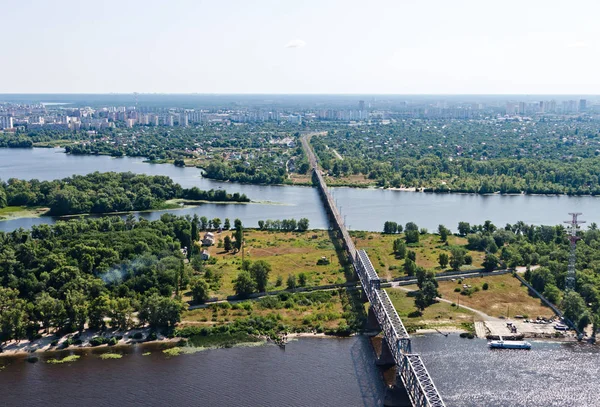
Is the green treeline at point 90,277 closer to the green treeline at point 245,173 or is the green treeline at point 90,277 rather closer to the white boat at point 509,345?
the white boat at point 509,345

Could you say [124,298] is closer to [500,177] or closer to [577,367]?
[577,367]

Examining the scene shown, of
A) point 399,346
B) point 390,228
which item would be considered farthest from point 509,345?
point 390,228

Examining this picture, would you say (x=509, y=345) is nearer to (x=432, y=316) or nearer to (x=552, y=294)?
(x=432, y=316)

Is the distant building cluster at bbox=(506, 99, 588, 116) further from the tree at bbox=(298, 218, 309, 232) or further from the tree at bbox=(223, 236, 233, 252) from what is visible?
the tree at bbox=(223, 236, 233, 252)

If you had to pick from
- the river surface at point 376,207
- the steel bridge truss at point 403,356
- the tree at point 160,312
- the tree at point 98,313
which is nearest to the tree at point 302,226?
the river surface at point 376,207

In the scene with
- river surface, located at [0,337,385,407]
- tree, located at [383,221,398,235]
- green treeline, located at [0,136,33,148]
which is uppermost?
green treeline, located at [0,136,33,148]

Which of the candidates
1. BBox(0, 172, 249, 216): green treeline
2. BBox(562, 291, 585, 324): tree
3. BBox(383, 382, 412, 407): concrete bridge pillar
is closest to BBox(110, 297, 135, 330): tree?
BBox(383, 382, 412, 407): concrete bridge pillar
